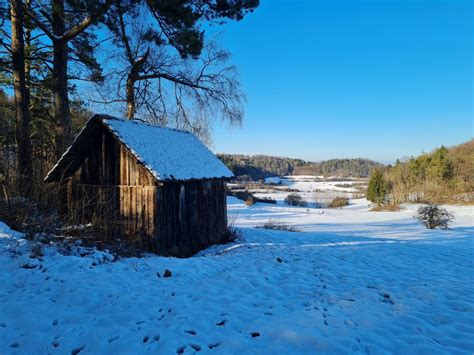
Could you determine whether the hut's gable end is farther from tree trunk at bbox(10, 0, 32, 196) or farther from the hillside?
the hillside

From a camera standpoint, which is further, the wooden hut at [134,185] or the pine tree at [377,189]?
the pine tree at [377,189]

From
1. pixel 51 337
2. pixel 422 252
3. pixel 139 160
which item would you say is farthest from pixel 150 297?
pixel 422 252

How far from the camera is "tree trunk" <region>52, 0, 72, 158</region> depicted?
38.0ft

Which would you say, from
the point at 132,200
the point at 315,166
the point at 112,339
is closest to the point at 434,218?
the point at 132,200

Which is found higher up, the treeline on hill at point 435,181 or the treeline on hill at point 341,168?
the treeline on hill at point 341,168

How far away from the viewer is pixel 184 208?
10.5 meters

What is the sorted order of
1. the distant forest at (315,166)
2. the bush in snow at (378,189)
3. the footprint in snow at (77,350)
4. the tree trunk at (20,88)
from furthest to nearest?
the distant forest at (315,166) < the bush in snow at (378,189) < the tree trunk at (20,88) < the footprint in snow at (77,350)

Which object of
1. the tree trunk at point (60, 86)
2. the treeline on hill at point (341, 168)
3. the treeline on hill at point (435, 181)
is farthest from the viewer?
the treeline on hill at point (341, 168)

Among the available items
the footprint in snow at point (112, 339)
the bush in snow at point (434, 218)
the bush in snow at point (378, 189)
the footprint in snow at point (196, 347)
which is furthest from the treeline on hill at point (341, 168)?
the footprint in snow at point (112, 339)

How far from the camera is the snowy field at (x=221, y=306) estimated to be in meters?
3.59

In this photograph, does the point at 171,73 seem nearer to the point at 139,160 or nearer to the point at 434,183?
the point at 139,160

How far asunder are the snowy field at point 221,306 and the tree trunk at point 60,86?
6503mm

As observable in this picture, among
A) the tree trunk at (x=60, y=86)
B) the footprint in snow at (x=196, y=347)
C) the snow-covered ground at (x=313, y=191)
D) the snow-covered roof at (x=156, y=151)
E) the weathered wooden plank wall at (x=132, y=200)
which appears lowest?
the snow-covered ground at (x=313, y=191)

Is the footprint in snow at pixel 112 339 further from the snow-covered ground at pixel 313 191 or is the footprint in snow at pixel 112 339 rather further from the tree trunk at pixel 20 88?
the snow-covered ground at pixel 313 191
